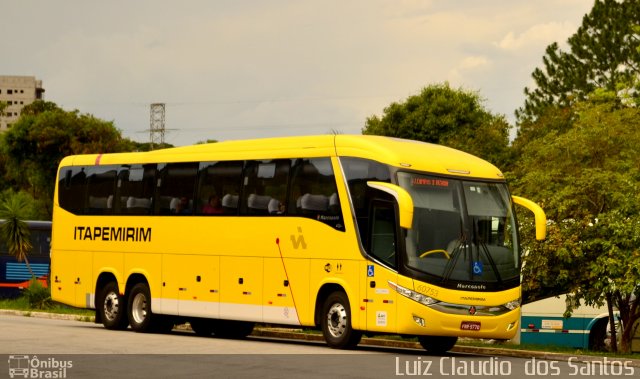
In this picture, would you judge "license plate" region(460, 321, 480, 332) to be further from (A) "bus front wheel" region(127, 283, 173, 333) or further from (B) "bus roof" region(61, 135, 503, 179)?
(A) "bus front wheel" region(127, 283, 173, 333)

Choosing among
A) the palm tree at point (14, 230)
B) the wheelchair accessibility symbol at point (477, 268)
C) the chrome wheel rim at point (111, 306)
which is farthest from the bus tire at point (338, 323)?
the palm tree at point (14, 230)

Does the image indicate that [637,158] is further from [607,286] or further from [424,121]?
[424,121]

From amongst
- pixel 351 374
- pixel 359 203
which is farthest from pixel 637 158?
pixel 351 374

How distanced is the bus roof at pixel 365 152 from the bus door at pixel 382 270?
92 centimetres

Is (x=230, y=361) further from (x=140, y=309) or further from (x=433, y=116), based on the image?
(x=433, y=116)

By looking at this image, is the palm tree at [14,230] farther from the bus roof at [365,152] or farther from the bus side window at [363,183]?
the bus side window at [363,183]

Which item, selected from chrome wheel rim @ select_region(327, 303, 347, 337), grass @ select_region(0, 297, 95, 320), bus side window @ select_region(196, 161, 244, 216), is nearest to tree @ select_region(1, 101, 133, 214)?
grass @ select_region(0, 297, 95, 320)

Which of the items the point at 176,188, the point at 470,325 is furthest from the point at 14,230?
the point at 470,325

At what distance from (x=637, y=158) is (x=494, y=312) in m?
8.98

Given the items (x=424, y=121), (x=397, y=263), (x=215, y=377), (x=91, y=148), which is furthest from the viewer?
(x=91, y=148)

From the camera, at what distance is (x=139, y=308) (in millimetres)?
27125

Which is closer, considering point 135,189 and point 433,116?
point 135,189

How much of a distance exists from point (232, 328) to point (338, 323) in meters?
5.37

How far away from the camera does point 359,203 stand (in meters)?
21.7
